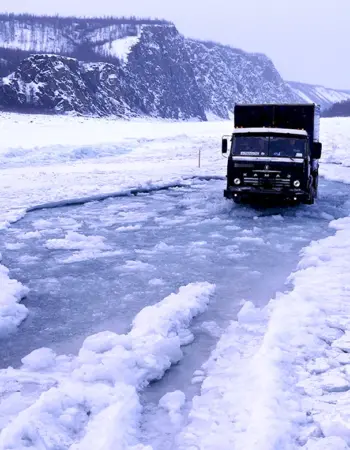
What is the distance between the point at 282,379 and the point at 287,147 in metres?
10.5

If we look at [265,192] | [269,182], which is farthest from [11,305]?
[269,182]

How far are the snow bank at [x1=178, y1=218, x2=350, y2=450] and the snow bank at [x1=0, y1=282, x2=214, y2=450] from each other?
22.2 inches

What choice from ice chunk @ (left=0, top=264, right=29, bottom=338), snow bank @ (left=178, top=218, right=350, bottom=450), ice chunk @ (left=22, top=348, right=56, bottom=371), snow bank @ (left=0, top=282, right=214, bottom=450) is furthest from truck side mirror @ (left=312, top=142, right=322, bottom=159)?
ice chunk @ (left=22, top=348, right=56, bottom=371)

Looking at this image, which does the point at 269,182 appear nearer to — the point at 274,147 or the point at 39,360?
the point at 274,147

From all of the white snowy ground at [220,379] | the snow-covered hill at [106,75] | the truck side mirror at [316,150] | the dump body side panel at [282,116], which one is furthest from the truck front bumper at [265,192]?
the snow-covered hill at [106,75]

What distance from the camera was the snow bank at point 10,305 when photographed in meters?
6.72

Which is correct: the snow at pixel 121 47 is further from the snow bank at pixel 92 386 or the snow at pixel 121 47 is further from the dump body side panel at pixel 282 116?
the snow bank at pixel 92 386

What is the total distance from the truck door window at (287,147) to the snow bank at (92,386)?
341 inches

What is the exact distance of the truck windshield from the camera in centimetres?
1467

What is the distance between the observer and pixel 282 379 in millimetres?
5184

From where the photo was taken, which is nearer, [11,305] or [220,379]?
[220,379]

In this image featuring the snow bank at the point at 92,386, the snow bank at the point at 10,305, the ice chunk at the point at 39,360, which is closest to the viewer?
the snow bank at the point at 92,386

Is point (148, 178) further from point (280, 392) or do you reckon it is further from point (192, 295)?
point (280, 392)

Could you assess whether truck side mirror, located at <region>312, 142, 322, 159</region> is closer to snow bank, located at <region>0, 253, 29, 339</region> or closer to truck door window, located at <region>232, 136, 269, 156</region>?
truck door window, located at <region>232, 136, 269, 156</region>
